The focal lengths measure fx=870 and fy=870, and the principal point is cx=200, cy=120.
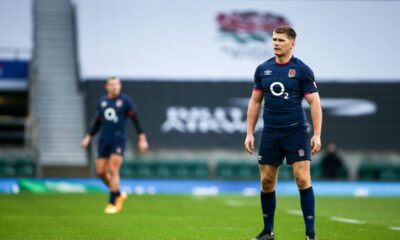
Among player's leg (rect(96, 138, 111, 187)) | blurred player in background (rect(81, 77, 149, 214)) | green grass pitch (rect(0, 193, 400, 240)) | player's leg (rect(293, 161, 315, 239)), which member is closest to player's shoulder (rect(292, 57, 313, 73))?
player's leg (rect(293, 161, 315, 239))

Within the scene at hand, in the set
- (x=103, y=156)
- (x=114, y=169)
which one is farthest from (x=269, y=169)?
(x=103, y=156)

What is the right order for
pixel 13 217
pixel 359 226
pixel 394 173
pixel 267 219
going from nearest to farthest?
pixel 267 219 → pixel 359 226 → pixel 13 217 → pixel 394 173

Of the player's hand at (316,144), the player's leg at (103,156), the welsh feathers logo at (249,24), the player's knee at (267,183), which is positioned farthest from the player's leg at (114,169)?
the welsh feathers logo at (249,24)

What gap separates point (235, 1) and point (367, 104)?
22.1 ft

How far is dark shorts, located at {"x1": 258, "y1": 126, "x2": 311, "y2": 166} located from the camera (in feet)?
30.8

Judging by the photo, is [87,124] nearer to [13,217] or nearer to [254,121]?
[13,217]

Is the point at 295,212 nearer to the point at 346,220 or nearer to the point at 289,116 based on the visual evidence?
the point at 346,220

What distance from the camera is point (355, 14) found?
120ft

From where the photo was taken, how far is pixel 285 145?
943cm

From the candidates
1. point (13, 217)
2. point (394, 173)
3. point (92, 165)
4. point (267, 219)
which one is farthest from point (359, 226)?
point (394, 173)

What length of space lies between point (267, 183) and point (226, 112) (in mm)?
23764

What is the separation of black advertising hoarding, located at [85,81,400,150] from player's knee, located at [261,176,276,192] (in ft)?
74.5

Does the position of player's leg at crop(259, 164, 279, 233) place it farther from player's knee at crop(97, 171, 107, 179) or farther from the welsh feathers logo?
the welsh feathers logo

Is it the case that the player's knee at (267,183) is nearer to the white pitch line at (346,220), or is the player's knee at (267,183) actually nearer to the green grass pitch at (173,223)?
the green grass pitch at (173,223)
